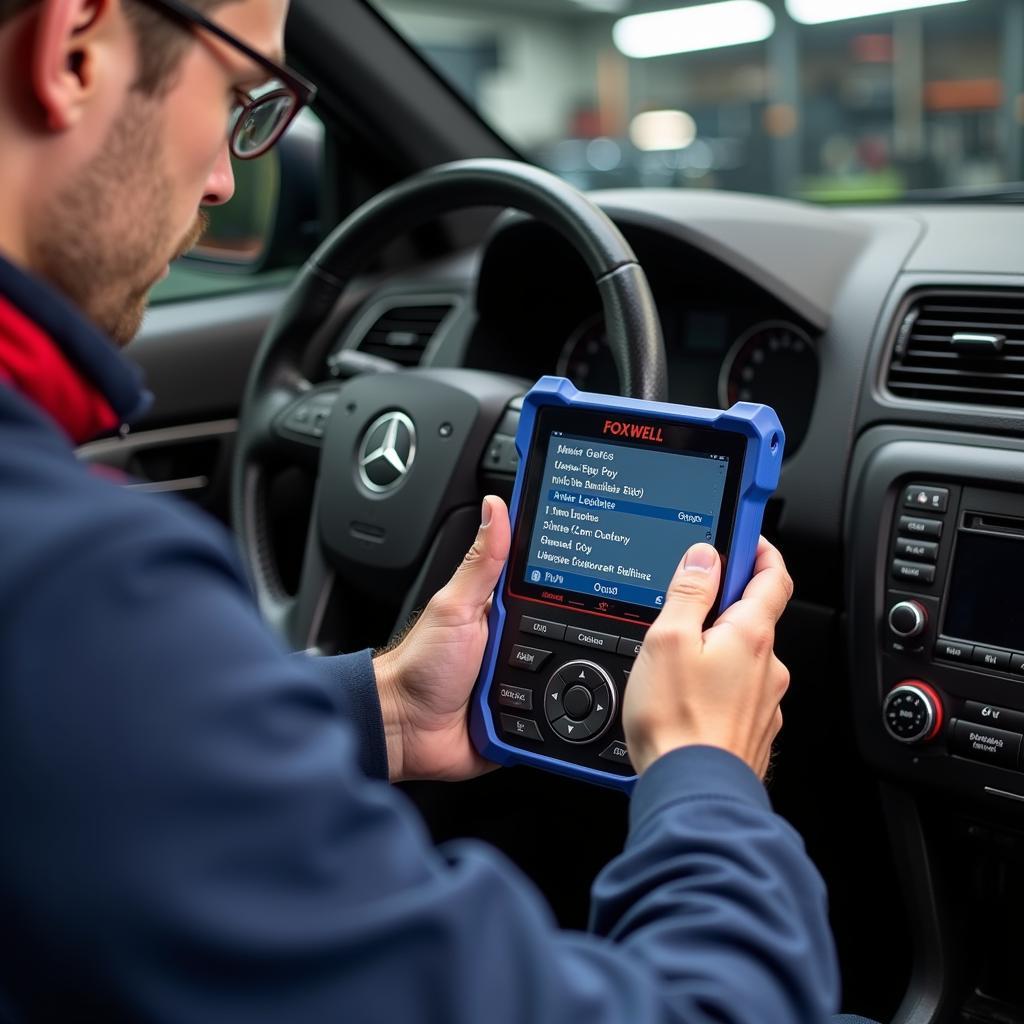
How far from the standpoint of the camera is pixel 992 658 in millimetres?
1361

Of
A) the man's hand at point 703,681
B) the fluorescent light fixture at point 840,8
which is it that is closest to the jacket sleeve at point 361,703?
the man's hand at point 703,681

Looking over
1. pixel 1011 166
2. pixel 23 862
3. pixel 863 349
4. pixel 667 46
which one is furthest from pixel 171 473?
pixel 667 46

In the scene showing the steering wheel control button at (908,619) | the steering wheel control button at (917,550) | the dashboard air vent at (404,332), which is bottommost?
the steering wheel control button at (908,619)

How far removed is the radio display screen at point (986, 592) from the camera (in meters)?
1.36

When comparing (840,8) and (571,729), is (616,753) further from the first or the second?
(840,8)

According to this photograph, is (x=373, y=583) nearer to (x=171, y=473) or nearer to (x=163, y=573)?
(x=171, y=473)

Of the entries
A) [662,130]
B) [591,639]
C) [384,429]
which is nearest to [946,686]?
[591,639]

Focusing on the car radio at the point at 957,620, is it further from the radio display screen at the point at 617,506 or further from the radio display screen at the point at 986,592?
the radio display screen at the point at 617,506

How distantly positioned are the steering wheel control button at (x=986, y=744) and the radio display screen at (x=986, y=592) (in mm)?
92

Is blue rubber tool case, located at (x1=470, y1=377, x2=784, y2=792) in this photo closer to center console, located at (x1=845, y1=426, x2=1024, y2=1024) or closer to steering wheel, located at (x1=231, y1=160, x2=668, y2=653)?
steering wheel, located at (x1=231, y1=160, x2=668, y2=653)

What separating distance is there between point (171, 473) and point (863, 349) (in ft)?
4.11

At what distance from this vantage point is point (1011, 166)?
388 inches

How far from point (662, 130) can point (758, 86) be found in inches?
74.3

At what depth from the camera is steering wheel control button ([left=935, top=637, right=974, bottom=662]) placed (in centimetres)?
138
